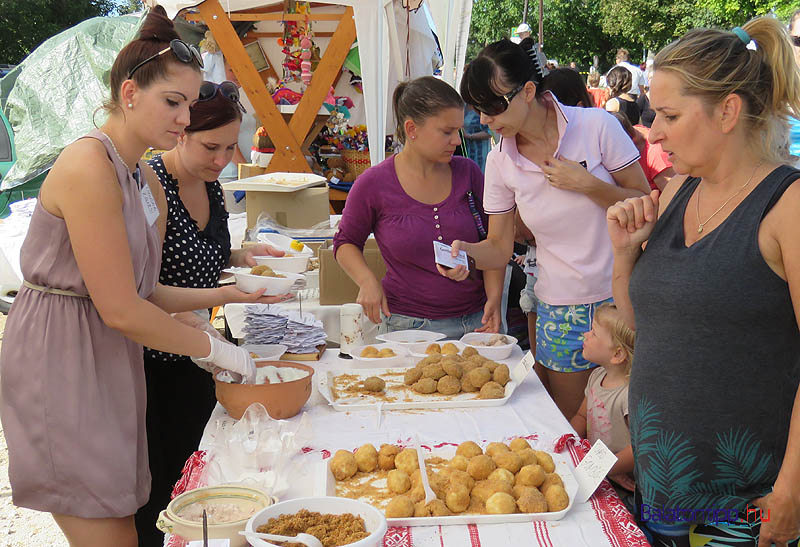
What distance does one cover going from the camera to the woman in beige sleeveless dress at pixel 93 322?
165 cm

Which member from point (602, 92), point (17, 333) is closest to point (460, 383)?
point (17, 333)

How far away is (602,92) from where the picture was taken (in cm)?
1188

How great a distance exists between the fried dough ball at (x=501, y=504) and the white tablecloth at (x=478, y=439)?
0.03 metres

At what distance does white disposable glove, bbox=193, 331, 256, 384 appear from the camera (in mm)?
1925

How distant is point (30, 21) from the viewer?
104 ft

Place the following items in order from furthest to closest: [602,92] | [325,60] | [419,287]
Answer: [602,92], [325,60], [419,287]

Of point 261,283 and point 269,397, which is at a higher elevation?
point 261,283

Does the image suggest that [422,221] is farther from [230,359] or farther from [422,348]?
[230,359]

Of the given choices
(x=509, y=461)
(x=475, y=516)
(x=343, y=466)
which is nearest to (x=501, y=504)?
(x=475, y=516)

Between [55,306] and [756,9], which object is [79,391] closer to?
[55,306]

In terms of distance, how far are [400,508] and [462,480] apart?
0.17 m

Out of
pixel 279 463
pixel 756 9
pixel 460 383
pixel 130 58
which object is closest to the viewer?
pixel 279 463

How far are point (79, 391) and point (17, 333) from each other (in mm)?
216

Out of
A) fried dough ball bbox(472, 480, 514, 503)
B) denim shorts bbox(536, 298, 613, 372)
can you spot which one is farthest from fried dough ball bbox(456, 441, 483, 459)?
denim shorts bbox(536, 298, 613, 372)
